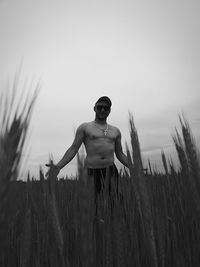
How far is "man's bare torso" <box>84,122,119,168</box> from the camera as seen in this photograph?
317 cm

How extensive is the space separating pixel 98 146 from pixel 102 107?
417mm

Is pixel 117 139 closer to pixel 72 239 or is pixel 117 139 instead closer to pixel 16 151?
pixel 72 239

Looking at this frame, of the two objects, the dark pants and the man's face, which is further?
the man's face

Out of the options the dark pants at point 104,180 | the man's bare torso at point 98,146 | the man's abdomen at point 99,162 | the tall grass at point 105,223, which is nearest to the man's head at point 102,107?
the man's bare torso at point 98,146

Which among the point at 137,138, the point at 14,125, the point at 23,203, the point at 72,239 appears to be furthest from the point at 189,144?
the point at 23,203

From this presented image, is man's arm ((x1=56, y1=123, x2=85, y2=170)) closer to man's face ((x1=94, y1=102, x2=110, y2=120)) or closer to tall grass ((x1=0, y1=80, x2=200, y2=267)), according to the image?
man's face ((x1=94, y1=102, x2=110, y2=120))

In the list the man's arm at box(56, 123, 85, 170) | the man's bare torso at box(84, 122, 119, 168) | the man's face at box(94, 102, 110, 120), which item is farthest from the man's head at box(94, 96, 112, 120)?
the man's arm at box(56, 123, 85, 170)

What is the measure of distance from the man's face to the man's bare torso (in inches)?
4.9

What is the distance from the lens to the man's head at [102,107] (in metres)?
3.12

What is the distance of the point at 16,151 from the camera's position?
0.52 metres

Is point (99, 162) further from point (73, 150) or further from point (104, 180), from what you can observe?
point (104, 180)

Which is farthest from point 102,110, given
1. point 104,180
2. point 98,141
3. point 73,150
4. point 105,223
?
point 105,223

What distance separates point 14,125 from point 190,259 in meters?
0.67

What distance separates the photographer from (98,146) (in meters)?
3.19
